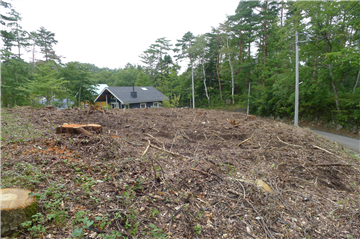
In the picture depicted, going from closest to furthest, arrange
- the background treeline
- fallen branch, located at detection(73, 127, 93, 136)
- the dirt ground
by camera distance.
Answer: the dirt ground → fallen branch, located at detection(73, 127, 93, 136) → the background treeline

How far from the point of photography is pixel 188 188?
3504mm

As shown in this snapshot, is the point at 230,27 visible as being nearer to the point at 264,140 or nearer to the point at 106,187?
the point at 264,140

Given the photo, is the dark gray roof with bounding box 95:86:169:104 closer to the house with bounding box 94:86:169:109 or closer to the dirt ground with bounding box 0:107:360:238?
the house with bounding box 94:86:169:109

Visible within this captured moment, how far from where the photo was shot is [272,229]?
2871mm

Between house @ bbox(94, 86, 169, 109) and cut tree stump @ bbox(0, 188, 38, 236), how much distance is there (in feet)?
72.5

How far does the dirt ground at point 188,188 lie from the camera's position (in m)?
2.60

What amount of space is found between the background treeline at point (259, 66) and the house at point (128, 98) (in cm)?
347

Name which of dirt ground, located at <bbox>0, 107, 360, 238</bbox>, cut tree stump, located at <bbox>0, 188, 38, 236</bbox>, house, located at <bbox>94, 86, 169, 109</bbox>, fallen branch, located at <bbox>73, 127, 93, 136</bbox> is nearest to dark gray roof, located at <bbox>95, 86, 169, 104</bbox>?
house, located at <bbox>94, 86, 169, 109</bbox>

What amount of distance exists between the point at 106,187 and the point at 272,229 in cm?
263

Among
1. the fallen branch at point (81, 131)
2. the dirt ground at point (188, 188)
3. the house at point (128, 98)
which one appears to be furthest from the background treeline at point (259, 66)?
the fallen branch at point (81, 131)

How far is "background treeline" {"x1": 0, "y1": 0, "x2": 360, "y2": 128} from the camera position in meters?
13.3

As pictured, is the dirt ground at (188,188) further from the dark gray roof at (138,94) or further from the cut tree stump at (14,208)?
the dark gray roof at (138,94)

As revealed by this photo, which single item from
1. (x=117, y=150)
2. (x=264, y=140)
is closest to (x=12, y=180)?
(x=117, y=150)

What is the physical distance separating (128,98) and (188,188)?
22.7 metres
